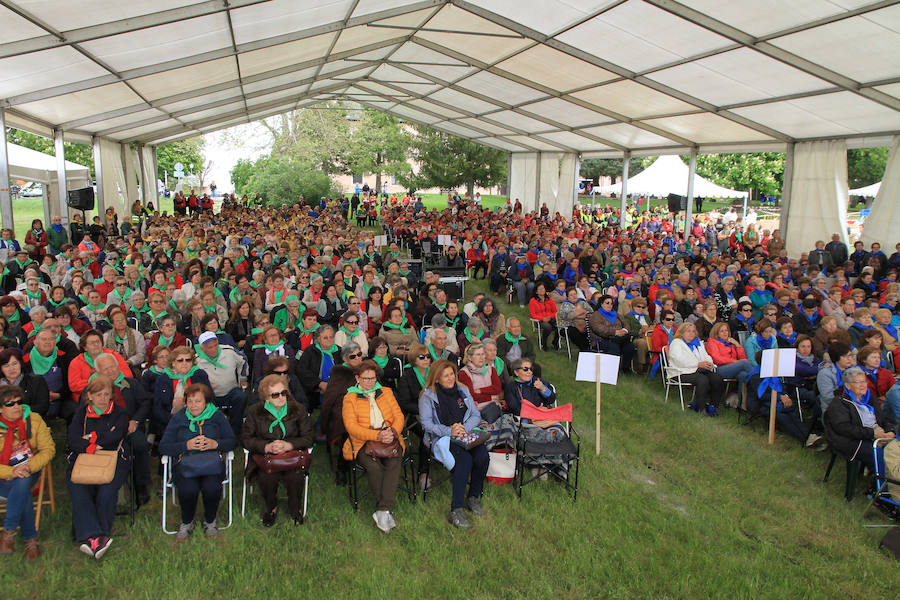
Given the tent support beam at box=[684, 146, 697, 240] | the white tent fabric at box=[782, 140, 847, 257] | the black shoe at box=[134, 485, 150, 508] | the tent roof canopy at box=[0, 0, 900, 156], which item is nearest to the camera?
the black shoe at box=[134, 485, 150, 508]

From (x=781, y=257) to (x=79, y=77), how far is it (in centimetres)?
1371

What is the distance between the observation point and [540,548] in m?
4.14

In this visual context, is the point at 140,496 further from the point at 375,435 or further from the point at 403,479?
the point at 403,479

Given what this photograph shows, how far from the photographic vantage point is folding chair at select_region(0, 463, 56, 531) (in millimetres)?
4000

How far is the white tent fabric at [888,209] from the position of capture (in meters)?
11.8

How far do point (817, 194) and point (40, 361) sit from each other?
14.9 m

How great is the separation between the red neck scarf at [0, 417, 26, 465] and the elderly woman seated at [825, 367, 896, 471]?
20.1 ft

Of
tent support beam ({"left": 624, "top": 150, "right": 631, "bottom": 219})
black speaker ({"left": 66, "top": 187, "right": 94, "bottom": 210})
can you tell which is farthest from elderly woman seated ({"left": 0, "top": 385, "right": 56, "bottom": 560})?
tent support beam ({"left": 624, "top": 150, "right": 631, "bottom": 219})

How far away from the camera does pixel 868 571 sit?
13.0ft

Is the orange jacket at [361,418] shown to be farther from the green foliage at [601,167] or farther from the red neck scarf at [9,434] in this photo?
the green foliage at [601,167]

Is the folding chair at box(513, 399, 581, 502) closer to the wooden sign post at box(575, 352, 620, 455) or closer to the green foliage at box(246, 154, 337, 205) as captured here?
the wooden sign post at box(575, 352, 620, 455)

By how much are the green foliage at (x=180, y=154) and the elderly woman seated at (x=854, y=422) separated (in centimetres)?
5558

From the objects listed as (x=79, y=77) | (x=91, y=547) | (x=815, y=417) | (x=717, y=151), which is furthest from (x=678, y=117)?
(x=91, y=547)

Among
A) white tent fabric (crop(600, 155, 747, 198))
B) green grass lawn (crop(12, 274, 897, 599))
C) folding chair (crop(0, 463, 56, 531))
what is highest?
white tent fabric (crop(600, 155, 747, 198))
